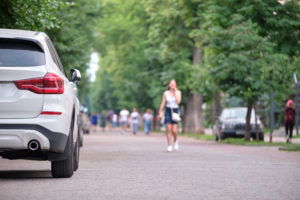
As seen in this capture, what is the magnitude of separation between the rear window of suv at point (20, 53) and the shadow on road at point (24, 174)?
1784 millimetres

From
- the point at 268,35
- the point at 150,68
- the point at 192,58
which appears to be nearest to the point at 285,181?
the point at 268,35

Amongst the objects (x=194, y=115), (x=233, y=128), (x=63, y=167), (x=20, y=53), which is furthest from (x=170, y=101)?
(x=194, y=115)

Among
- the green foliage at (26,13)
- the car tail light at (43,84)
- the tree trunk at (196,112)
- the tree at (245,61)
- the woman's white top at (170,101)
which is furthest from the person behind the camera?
the tree trunk at (196,112)

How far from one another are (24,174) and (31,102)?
207 centimetres

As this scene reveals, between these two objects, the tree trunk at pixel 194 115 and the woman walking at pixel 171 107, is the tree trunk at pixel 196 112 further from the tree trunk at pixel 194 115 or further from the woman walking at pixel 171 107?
the woman walking at pixel 171 107

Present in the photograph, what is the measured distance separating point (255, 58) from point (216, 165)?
44.8 ft

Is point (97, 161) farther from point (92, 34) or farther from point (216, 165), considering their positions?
point (92, 34)

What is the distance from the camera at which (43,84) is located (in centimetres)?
1034

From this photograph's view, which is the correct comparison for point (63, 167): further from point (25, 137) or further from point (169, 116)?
point (169, 116)

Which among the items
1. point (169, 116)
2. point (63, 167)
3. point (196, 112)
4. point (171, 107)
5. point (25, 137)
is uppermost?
point (196, 112)

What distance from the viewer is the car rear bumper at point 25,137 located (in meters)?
10.1

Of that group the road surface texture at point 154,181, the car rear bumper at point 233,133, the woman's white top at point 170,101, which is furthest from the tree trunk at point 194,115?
the road surface texture at point 154,181

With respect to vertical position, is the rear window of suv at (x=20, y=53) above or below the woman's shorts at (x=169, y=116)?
above

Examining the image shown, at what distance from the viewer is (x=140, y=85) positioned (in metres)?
61.7
